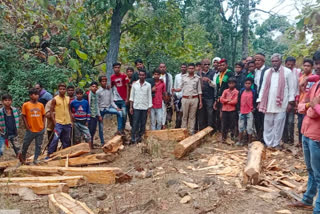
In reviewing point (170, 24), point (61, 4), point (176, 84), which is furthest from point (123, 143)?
point (61, 4)

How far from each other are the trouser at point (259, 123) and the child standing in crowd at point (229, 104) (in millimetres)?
497

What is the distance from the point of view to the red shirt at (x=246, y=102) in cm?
681

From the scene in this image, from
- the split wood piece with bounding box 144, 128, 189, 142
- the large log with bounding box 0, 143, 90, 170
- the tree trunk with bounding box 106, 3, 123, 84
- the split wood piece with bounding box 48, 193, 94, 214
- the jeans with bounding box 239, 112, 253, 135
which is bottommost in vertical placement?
the split wood piece with bounding box 48, 193, 94, 214

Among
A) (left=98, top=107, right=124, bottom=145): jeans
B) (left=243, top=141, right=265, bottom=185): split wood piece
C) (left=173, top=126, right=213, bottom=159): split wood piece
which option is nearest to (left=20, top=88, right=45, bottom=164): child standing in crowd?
(left=98, top=107, right=124, bottom=145): jeans

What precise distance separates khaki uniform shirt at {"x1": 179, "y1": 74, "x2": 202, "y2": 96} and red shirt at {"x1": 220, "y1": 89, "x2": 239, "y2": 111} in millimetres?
638

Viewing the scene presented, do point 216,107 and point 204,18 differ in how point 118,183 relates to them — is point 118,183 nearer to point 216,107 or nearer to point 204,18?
point 216,107

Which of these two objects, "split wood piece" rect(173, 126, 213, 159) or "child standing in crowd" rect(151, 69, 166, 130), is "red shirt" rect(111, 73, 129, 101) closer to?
"child standing in crowd" rect(151, 69, 166, 130)

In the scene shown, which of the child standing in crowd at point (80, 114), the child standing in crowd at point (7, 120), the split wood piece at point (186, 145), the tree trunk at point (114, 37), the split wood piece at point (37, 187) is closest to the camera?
the split wood piece at point (37, 187)

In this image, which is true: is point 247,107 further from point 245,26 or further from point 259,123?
point 245,26

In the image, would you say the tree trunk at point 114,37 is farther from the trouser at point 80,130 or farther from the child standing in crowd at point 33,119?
Result: the child standing in crowd at point 33,119

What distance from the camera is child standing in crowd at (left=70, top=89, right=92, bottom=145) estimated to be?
6.76 metres

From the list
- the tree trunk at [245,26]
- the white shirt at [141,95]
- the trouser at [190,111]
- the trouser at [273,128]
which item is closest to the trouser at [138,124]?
the white shirt at [141,95]

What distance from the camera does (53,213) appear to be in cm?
395

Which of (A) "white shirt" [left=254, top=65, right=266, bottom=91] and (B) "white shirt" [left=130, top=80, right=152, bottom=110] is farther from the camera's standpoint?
(B) "white shirt" [left=130, top=80, right=152, bottom=110]
